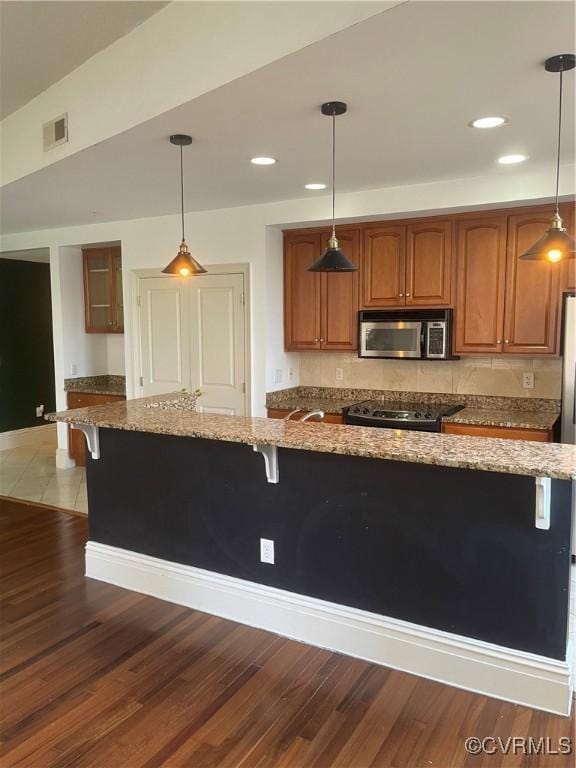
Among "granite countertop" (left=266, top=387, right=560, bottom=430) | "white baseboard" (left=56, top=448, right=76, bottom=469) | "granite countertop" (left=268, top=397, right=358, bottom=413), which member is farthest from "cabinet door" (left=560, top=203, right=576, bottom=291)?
"white baseboard" (left=56, top=448, right=76, bottom=469)

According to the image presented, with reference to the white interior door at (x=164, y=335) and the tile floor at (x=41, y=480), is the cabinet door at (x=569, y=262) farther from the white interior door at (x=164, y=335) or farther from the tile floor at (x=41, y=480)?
the tile floor at (x=41, y=480)

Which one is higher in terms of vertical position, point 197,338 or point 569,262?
point 569,262

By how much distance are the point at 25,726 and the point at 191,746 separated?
638 mm

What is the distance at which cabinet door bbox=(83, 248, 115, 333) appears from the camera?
232 inches

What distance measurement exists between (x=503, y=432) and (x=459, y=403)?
0.73 meters

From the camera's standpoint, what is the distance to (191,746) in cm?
200

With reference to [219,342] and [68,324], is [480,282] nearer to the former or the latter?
[219,342]

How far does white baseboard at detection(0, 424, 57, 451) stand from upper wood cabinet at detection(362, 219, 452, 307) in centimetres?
489

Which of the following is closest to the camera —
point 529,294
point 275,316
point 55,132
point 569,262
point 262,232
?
point 55,132

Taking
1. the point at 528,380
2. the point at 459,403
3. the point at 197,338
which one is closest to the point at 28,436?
the point at 197,338

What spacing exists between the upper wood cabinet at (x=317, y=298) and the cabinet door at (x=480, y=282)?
820 mm

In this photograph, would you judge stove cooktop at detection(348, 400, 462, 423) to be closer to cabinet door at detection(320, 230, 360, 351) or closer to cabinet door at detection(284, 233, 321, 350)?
cabinet door at detection(320, 230, 360, 351)

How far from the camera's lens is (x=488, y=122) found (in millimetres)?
2596

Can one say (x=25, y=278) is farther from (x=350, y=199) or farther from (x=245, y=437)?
(x=245, y=437)
